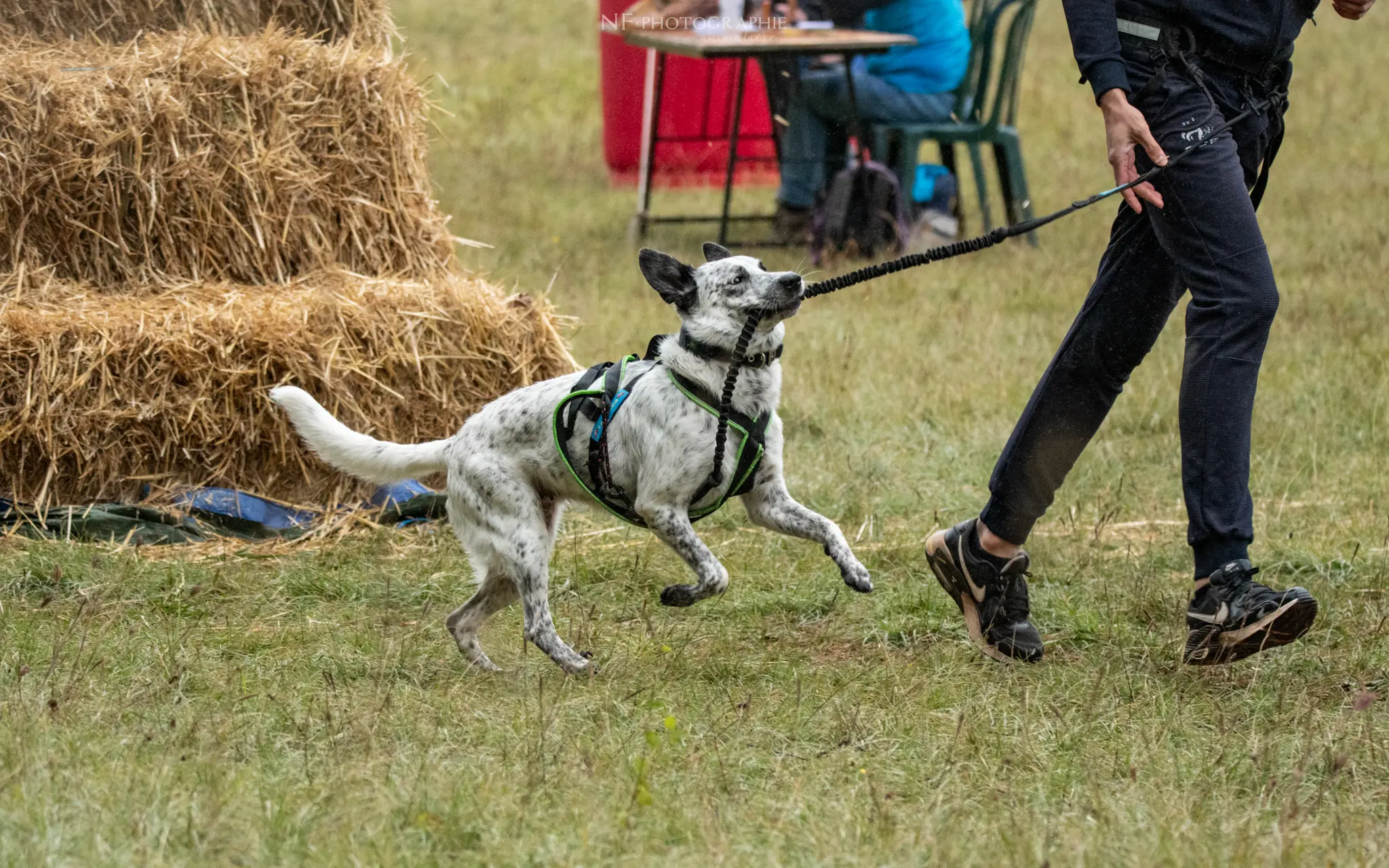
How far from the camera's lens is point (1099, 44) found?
3.19m

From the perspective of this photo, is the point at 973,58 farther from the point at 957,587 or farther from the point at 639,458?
the point at 639,458

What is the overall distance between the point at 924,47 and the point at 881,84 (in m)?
0.32

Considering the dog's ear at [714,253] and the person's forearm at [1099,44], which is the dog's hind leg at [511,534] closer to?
the dog's ear at [714,253]

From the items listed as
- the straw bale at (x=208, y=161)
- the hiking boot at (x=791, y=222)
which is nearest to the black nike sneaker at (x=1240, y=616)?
the straw bale at (x=208, y=161)

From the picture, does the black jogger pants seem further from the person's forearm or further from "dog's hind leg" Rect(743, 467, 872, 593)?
"dog's hind leg" Rect(743, 467, 872, 593)

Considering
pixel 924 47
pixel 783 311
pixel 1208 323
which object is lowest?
pixel 924 47

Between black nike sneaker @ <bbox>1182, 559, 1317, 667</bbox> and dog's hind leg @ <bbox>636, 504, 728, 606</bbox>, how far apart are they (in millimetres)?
1038

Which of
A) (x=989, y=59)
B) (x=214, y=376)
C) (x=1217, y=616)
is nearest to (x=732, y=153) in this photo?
(x=989, y=59)

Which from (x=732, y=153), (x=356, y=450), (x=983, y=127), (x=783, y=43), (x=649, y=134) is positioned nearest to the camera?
(x=356, y=450)

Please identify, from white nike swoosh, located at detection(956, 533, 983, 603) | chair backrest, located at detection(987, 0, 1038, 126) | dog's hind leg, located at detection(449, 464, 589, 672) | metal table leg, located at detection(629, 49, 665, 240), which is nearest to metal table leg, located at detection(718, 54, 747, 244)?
metal table leg, located at detection(629, 49, 665, 240)

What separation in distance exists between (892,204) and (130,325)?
16.6 feet

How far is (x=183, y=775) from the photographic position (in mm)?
2695

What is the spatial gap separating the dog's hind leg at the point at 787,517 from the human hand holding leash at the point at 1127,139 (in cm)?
100

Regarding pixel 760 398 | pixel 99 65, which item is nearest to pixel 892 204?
pixel 99 65
